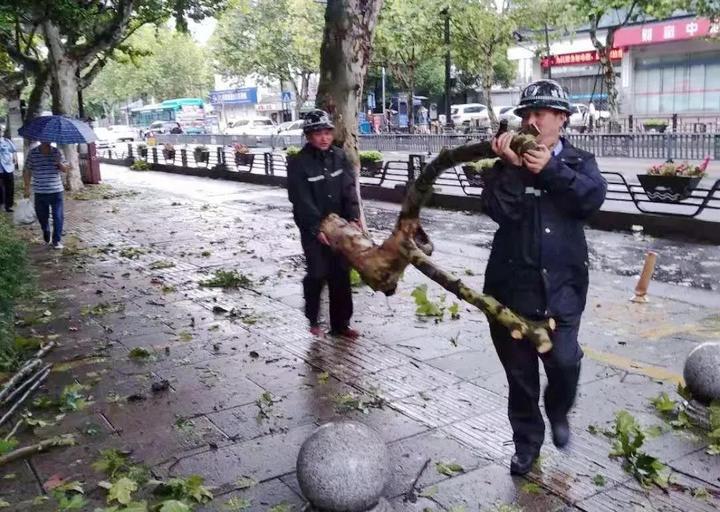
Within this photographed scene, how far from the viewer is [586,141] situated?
21.9 metres

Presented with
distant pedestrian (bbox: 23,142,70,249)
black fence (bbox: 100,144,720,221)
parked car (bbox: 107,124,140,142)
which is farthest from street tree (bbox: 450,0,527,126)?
parked car (bbox: 107,124,140,142)

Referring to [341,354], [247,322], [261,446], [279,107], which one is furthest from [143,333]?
[279,107]

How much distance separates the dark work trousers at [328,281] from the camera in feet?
19.9

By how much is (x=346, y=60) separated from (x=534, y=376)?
18.2 ft

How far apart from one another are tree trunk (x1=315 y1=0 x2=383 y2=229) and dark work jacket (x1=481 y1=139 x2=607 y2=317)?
4840 millimetres

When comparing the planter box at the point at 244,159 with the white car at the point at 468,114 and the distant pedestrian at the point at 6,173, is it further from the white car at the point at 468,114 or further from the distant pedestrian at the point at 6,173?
the white car at the point at 468,114

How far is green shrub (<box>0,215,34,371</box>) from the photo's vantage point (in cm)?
566

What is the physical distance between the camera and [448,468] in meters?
4.07

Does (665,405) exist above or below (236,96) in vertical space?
below

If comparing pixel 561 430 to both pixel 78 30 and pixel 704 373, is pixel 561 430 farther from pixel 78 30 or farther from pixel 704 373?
pixel 78 30

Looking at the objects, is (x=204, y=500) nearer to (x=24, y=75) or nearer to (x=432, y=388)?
(x=432, y=388)

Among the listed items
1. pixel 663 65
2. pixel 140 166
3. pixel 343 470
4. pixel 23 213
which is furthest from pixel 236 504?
pixel 663 65

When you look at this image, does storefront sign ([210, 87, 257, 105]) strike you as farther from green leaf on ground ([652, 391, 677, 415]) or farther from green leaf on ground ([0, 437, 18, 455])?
green leaf on ground ([652, 391, 677, 415])

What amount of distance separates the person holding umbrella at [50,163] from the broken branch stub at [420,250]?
711 centimetres
